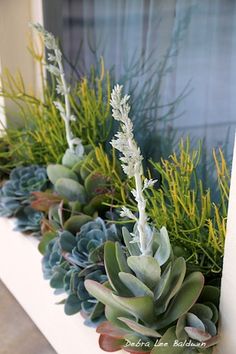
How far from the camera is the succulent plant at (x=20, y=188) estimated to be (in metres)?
0.97

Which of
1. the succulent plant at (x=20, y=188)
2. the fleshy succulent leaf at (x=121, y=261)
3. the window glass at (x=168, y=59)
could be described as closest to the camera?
the fleshy succulent leaf at (x=121, y=261)

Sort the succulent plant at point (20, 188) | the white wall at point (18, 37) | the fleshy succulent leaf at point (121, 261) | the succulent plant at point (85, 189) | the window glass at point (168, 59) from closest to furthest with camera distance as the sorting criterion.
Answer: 1. the fleshy succulent leaf at point (121, 261)
2. the window glass at point (168, 59)
3. the succulent plant at point (85, 189)
4. the succulent plant at point (20, 188)
5. the white wall at point (18, 37)

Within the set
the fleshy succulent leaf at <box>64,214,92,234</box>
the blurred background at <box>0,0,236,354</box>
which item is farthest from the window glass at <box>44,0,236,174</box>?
the fleshy succulent leaf at <box>64,214,92,234</box>

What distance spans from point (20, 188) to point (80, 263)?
361mm

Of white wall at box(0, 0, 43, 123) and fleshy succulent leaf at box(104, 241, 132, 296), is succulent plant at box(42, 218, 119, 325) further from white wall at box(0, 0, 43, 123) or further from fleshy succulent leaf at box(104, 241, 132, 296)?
white wall at box(0, 0, 43, 123)

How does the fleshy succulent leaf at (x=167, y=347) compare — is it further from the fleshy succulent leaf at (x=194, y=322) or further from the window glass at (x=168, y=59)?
the window glass at (x=168, y=59)

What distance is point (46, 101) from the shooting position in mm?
1108

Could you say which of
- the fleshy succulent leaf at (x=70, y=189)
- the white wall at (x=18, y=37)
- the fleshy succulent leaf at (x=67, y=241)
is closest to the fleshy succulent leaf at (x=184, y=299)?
the fleshy succulent leaf at (x=67, y=241)

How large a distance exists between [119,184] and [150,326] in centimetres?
34

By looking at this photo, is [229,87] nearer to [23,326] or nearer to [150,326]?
[150,326]

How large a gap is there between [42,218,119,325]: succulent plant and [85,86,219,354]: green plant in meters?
0.08

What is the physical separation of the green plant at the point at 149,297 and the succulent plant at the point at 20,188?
1.37 ft

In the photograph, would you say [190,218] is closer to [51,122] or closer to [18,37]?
[51,122]

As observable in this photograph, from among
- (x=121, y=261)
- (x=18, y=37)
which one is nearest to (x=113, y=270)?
(x=121, y=261)
